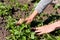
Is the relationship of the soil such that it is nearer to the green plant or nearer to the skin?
the green plant

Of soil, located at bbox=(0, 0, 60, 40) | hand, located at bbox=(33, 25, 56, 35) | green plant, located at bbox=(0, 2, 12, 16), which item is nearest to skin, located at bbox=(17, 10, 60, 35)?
hand, located at bbox=(33, 25, 56, 35)

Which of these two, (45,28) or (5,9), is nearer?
(45,28)

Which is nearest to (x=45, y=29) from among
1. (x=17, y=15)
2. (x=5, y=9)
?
(x=17, y=15)

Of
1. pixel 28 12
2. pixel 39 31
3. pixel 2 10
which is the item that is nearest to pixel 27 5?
pixel 28 12

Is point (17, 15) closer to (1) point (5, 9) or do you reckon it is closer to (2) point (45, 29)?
(1) point (5, 9)

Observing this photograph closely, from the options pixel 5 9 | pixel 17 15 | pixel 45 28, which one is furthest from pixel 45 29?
pixel 5 9

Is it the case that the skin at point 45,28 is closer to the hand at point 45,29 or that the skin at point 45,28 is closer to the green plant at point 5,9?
the hand at point 45,29

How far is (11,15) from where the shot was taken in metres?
4.73

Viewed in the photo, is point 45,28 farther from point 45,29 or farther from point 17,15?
point 17,15

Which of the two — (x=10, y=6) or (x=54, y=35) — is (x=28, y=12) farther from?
(x=54, y=35)

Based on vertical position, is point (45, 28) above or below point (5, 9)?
below

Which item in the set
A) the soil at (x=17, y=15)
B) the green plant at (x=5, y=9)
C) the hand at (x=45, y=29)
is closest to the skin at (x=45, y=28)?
the hand at (x=45, y=29)

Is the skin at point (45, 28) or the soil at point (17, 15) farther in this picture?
the soil at point (17, 15)

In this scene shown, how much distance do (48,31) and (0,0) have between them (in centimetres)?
148
